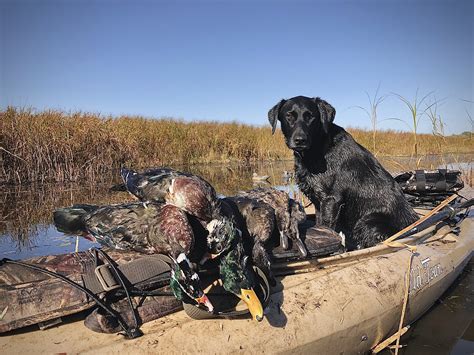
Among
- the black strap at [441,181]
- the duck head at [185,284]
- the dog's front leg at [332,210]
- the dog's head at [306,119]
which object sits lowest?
the duck head at [185,284]

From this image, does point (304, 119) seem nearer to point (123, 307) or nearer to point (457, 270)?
point (457, 270)

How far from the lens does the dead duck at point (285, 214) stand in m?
3.33

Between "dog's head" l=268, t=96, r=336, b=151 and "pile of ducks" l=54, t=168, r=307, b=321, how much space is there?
1647 mm

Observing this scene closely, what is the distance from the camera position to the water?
3.79 meters

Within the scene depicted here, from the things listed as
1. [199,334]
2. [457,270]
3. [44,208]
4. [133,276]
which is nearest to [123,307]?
[133,276]

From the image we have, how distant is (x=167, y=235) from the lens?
2.46 metres

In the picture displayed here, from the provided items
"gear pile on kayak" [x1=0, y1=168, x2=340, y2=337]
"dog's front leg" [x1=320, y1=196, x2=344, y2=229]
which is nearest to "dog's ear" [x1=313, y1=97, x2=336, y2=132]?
"dog's front leg" [x1=320, y1=196, x2=344, y2=229]

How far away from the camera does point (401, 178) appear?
5727mm

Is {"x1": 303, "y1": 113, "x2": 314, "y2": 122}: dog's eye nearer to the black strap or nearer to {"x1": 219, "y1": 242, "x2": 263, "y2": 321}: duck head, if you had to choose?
the black strap

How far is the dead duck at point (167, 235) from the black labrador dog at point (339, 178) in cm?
210

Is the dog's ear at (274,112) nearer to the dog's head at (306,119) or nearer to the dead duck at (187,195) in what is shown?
the dog's head at (306,119)

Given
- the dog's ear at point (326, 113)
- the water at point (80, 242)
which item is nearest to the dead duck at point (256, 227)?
the water at point (80, 242)

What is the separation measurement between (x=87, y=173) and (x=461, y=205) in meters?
10.6

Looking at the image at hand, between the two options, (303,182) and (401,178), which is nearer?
(303,182)
